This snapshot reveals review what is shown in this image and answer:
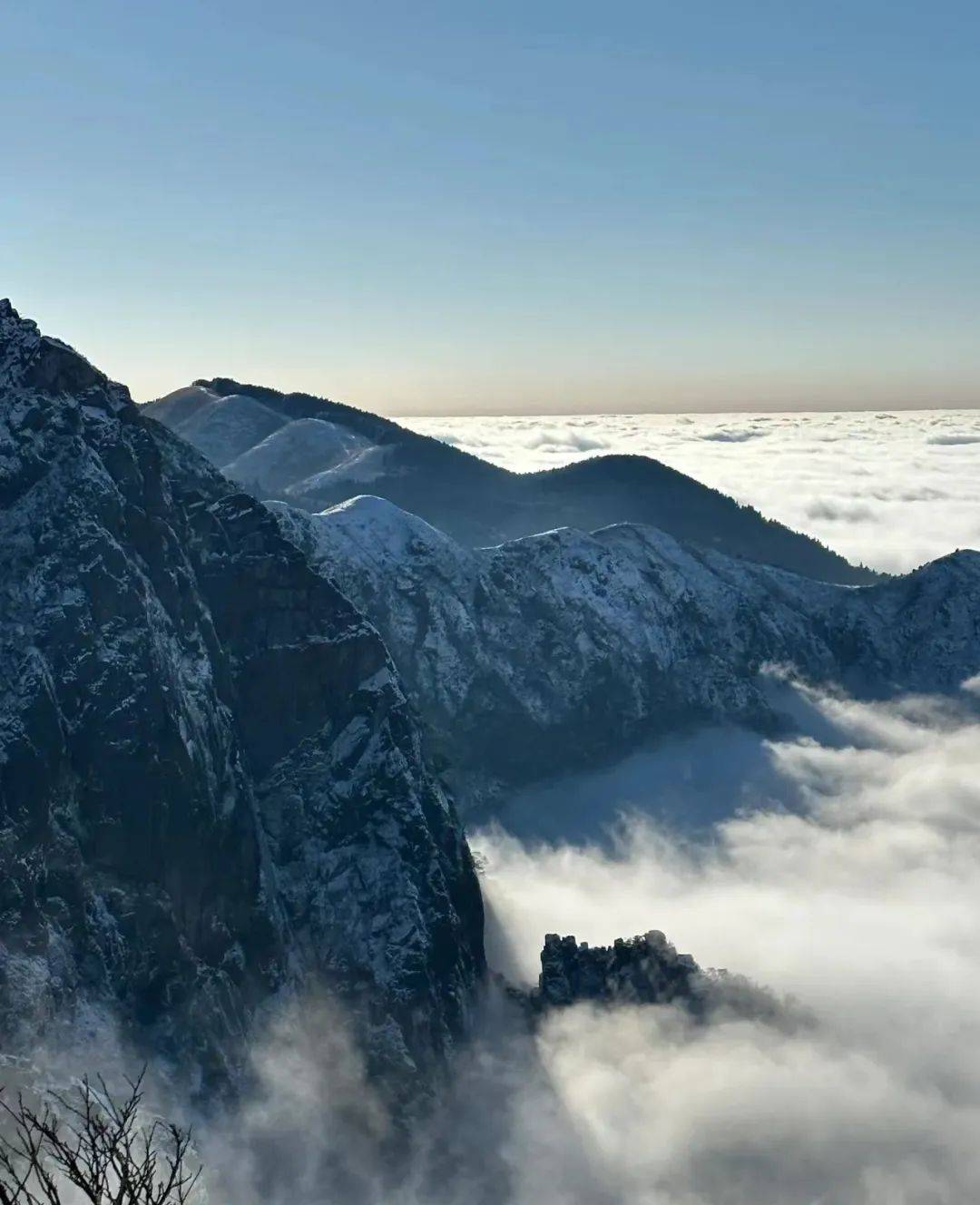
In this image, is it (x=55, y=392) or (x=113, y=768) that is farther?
(x=55, y=392)

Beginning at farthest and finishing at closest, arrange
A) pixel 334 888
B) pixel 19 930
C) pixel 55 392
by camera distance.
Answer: pixel 334 888 → pixel 55 392 → pixel 19 930

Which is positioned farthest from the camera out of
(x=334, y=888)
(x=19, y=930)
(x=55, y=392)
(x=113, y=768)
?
(x=334, y=888)

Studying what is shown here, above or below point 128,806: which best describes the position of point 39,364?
above

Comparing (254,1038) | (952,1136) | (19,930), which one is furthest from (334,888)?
(952,1136)

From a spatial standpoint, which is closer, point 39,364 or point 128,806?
point 128,806

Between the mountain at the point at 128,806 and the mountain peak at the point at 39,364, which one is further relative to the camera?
the mountain peak at the point at 39,364

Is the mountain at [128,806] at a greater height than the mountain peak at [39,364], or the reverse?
the mountain peak at [39,364]

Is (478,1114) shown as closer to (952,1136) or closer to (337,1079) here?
(337,1079)
